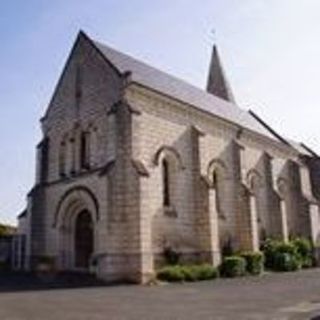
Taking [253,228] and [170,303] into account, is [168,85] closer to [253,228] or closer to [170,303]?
[253,228]

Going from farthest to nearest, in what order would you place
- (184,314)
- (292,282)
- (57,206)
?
(57,206), (292,282), (184,314)

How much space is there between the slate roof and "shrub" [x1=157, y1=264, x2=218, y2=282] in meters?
9.19

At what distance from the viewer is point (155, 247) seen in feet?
80.7

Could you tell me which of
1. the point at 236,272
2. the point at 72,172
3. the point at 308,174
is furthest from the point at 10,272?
the point at 308,174

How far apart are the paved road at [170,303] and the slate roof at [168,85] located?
11889mm

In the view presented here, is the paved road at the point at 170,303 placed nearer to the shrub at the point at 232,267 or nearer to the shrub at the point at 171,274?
the shrub at the point at 171,274

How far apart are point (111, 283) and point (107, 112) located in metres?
8.17

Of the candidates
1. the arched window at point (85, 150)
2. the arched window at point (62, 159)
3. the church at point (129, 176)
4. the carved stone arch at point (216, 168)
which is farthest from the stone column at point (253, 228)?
the arched window at point (62, 159)

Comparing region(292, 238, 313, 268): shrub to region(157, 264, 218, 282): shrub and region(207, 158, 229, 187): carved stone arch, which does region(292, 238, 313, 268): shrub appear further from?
region(157, 264, 218, 282): shrub

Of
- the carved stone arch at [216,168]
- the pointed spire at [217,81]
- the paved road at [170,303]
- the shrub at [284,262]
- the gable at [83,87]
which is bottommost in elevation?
the paved road at [170,303]

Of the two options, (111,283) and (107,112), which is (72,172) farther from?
(111,283)

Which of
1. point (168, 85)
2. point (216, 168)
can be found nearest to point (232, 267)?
point (216, 168)

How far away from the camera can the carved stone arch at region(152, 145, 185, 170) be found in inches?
1006

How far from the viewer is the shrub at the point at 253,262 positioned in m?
26.2
